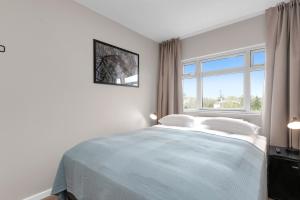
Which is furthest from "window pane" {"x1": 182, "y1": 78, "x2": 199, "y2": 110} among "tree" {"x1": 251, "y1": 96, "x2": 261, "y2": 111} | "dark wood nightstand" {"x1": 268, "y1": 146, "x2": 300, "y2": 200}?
"dark wood nightstand" {"x1": 268, "y1": 146, "x2": 300, "y2": 200}

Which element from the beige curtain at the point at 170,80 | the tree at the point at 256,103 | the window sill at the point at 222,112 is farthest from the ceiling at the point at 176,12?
the window sill at the point at 222,112

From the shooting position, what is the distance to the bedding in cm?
85

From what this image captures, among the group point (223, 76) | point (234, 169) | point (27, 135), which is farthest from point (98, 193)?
point (223, 76)

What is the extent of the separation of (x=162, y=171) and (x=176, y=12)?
7.84 ft

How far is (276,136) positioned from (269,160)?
0.48 metres

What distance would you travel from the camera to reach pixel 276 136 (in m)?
2.15

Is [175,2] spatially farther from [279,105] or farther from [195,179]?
Result: [195,179]

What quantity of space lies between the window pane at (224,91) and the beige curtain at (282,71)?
0.53 meters

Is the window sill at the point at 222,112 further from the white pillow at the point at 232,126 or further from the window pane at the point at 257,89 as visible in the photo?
the white pillow at the point at 232,126

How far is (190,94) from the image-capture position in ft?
11.2

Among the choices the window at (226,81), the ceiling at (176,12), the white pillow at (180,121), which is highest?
the ceiling at (176,12)

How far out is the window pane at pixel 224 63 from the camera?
279 cm

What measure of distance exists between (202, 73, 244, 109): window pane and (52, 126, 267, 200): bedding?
1.39 metres

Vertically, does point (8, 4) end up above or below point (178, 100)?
above
